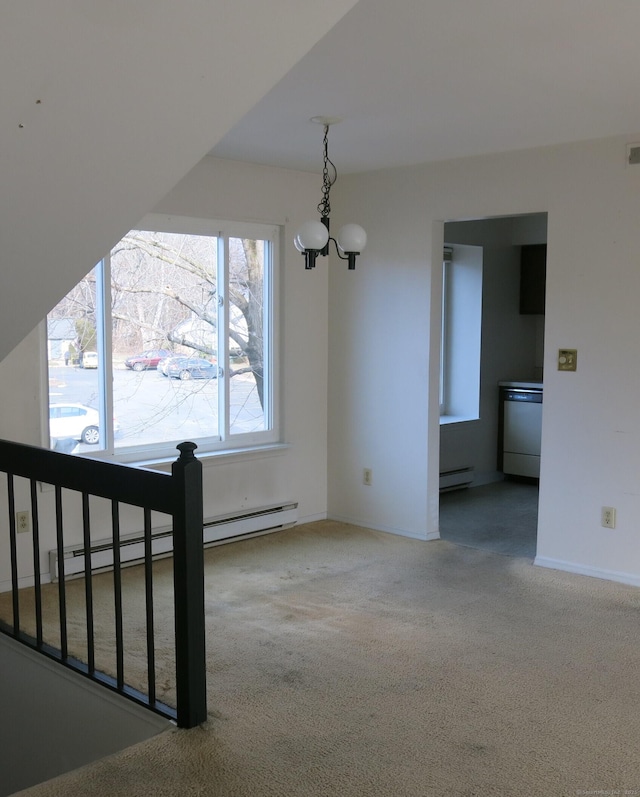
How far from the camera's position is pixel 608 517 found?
14.8 ft

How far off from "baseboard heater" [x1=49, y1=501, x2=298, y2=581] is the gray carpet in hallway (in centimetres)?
114

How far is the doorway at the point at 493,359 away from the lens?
21.9ft

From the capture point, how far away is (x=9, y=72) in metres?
1.78

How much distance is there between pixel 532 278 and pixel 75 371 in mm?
4395

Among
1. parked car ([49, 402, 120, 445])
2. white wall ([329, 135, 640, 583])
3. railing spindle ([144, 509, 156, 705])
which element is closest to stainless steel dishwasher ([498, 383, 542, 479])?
white wall ([329, 135, 640, 583])

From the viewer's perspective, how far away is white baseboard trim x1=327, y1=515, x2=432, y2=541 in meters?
5.37

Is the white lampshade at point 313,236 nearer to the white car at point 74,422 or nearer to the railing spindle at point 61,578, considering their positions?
the white car at point 74,422

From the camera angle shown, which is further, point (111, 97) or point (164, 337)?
point (164, 337)

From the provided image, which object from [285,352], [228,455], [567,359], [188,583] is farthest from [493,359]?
[188,583]

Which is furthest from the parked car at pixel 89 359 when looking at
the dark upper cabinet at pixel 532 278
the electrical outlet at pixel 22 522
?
the dark upper cabinet at pixel 532 278

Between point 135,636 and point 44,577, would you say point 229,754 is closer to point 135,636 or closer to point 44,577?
point 135,636

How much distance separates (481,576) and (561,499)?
0.66m

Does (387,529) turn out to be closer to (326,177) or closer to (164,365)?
(164,365)

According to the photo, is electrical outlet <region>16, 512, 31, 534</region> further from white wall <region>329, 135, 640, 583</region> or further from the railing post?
white wall <region>329, 135, 640, 583</region>
